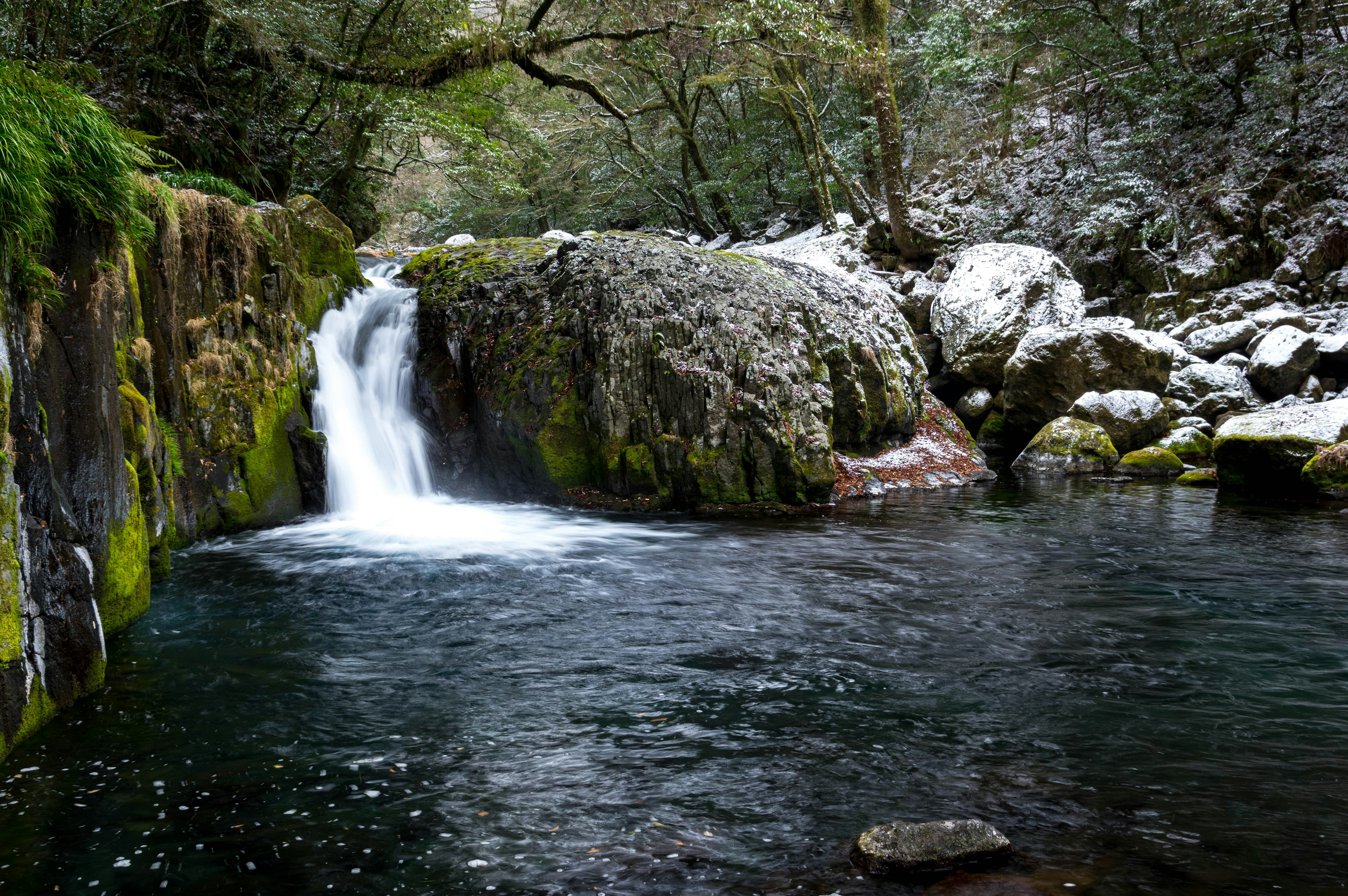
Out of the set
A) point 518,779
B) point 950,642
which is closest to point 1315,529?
point 950,642

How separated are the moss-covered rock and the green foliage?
1456 centimetres

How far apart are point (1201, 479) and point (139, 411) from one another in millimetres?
14074

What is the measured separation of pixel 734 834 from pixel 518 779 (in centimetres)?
104

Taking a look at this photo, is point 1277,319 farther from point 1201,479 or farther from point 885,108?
point 885,108

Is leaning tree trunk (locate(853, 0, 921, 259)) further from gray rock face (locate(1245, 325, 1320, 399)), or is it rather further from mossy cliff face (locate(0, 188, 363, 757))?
mossy cliff face (locate(0, 188, 363, 757))

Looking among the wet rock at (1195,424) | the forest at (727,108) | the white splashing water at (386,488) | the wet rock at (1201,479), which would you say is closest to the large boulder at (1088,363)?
the wet rock at (1195,424)

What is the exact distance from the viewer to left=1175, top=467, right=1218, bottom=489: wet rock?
460 inches

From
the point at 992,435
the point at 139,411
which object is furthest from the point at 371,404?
the point at 992,435

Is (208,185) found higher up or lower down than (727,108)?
lower down

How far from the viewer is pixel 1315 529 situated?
27.2ft

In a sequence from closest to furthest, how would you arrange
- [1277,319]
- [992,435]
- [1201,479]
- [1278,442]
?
[1278,442], [1201,479], [1277,319], [992,435]

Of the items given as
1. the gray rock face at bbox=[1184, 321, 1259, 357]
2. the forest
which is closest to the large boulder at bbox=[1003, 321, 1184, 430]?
the gray rock face at bbox=[1184, 321, 1259, 357]

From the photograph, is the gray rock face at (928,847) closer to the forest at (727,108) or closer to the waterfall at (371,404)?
the forest at (727,108)

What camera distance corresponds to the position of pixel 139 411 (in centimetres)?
634
